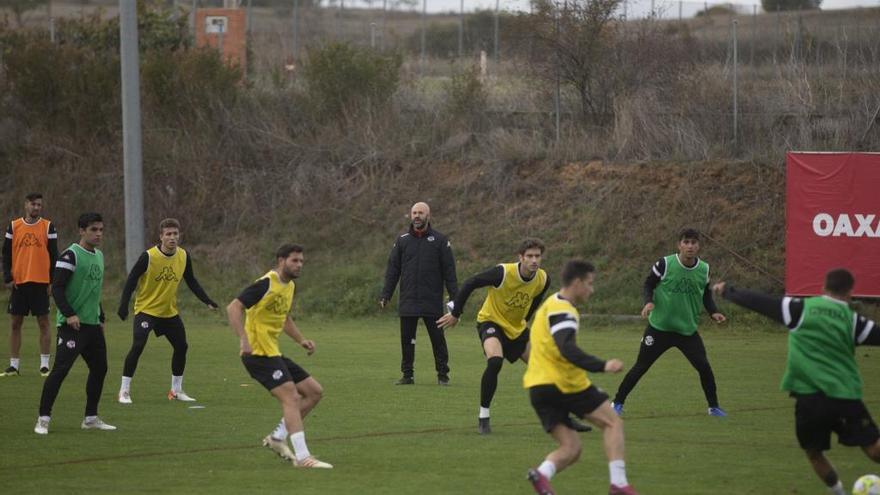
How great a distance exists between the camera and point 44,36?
34.5 meters

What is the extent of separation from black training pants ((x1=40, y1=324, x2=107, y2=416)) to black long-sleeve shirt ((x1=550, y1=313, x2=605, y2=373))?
5564 millimetres

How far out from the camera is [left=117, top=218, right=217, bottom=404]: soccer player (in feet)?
48.0

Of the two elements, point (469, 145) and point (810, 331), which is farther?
point (469, 145)

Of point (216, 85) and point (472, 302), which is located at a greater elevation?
point (216, 85)

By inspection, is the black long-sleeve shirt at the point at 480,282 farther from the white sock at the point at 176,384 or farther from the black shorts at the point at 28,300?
the black shorts at the point at 28,300

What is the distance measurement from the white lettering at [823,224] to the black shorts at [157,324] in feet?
46.2

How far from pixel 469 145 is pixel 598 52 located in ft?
13.4

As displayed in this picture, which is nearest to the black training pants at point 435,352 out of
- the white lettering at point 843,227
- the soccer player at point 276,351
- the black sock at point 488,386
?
the black sock at point 488,386

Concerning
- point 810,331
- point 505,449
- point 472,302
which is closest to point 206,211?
point 472,302

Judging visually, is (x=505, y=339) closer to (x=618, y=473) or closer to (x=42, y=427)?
(x=618, y=473)

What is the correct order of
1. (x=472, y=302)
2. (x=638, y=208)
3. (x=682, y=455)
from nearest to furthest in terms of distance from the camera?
(x=682, y=455) → (x=472, y=302) → (x=638, y=208)

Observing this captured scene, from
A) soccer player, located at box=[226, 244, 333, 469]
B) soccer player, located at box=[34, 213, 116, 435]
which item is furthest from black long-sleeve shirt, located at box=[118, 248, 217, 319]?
soccer player, located at box=[226, 244, 333, 469]

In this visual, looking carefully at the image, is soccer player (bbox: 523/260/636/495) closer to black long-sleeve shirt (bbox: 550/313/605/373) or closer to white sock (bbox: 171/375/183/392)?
black long-sleeve shirt (bbox: 550/313/605/373)

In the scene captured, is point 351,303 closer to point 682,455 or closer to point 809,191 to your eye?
point 809,191
